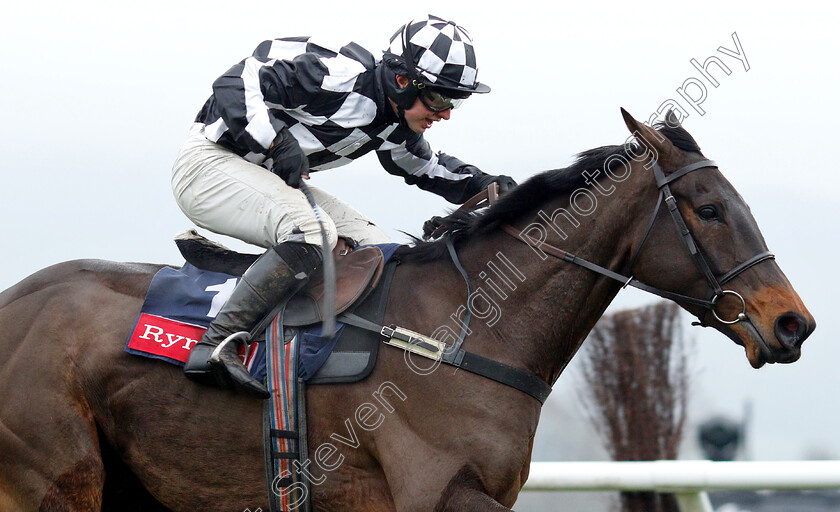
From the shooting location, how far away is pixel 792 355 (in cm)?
345

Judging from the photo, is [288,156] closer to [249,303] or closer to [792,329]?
[249,303]

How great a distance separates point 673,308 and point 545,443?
133cm

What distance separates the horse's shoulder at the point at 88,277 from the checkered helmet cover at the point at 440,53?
1.43 m

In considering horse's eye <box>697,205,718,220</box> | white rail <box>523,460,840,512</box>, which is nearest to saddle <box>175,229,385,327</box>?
horse's eye <box>697,205,718,220</box>

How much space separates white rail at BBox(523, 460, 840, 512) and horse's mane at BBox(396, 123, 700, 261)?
1878 mm

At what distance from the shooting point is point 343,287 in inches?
153

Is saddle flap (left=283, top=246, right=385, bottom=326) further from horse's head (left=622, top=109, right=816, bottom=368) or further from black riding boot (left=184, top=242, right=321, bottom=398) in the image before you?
horse's head (left=622, top=109, right=816, bottom=368)

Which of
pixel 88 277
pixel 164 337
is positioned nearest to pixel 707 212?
pixel 164 337

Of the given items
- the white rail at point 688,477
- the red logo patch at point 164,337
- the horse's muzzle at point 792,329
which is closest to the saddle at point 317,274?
the red logo patch at point 164,337

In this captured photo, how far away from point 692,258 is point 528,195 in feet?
2.33

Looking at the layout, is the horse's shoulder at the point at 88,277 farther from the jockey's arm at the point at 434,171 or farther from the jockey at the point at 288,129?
the jockey's arm at the point at 434,171

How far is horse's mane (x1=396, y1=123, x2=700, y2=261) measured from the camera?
388 cm

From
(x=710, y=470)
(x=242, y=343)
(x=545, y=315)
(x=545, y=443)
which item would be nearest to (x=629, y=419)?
(x=545, y=443)

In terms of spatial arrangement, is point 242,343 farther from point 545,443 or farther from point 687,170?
point 545,443
